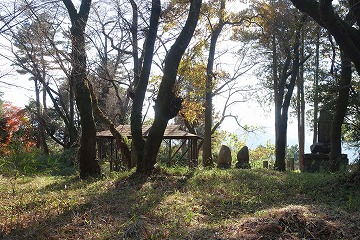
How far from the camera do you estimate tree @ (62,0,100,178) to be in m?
9.95

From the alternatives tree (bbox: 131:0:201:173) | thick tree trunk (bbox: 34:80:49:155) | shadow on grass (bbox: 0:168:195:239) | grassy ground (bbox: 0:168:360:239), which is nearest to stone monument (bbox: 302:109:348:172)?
grassy ground (bbox: 0:168:360:239)

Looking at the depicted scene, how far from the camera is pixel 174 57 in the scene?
889 centimetres

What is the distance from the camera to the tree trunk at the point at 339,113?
11.4 m

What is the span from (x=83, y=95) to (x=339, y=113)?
841cm

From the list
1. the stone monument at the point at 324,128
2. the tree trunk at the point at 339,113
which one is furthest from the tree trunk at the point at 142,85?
the stone monument at the point at 324,128

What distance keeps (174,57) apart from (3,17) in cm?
419

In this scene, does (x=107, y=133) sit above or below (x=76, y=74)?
below

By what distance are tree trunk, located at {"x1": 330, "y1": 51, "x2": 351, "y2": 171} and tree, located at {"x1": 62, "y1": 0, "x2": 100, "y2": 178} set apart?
7.92m

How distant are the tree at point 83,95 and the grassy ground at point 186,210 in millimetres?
1543

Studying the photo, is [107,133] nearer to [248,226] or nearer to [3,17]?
[3,17]

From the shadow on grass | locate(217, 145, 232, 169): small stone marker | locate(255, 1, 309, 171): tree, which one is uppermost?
locate(255, 1, 309, 171): tree

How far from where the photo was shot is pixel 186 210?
6035mm

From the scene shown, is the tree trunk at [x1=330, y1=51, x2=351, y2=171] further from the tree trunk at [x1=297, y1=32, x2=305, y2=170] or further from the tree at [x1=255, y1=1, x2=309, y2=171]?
the tree trunk at [x1=297, y1=32, x2=305, y2=170]

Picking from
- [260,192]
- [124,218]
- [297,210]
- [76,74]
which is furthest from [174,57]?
[297,210]
